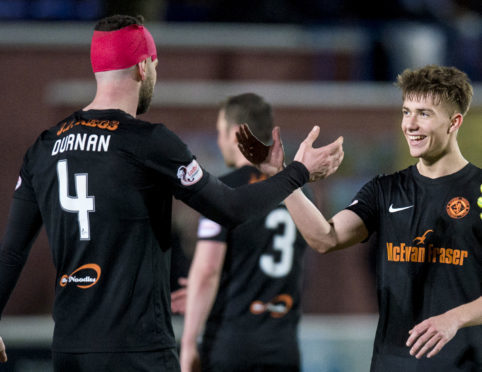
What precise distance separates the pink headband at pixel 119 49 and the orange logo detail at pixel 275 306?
194cm

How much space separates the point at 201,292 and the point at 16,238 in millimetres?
1628

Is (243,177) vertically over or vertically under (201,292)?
over

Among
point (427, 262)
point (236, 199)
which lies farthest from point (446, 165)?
point (236, 199)

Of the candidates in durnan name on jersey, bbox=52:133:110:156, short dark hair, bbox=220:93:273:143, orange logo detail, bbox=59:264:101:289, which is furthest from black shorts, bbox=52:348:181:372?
short dark hair, bbox=220:93:273:143

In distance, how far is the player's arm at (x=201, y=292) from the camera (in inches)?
187

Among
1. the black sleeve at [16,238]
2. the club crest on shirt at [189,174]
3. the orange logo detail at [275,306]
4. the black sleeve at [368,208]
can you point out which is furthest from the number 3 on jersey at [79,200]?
the orange logo detail at [275,306]

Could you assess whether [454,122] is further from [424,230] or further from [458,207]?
[424,230]

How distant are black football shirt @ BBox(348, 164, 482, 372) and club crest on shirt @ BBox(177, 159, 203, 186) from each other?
3.03 ft

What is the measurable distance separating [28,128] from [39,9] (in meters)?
1.62

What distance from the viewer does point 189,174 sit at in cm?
316

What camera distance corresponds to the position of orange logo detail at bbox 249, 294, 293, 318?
15.6 feet

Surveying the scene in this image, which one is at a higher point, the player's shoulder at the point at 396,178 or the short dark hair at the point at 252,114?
the short dark hair at the point at 252,114

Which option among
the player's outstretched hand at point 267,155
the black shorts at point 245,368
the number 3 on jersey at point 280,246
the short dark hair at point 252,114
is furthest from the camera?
the short dark hair at point 252,114

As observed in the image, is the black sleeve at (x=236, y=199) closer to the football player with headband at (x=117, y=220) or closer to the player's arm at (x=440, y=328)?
the football player with headband at (x=117, y=220)
